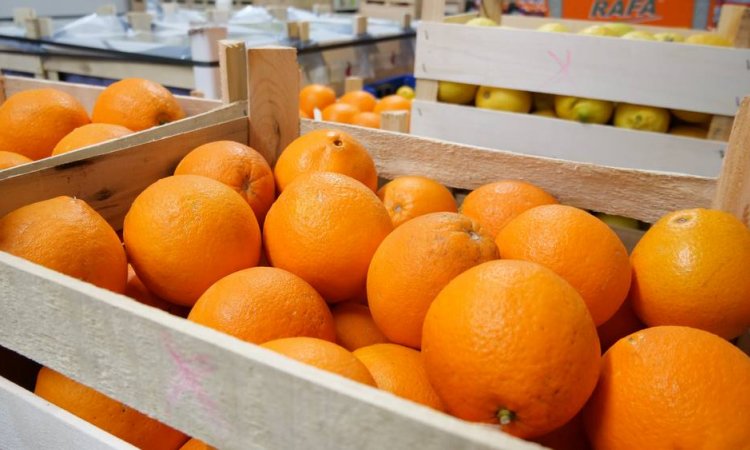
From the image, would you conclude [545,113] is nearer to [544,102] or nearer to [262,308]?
[544,102]

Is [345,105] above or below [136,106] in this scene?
below

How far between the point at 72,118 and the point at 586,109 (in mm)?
1556

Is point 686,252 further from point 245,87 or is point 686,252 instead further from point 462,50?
point 462,50

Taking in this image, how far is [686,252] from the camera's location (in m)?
0.73

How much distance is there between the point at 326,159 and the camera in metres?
0.97

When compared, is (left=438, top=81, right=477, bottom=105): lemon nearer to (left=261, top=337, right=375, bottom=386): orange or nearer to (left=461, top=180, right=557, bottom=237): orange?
(left=461, top=180, right=557, bottom=237): orange

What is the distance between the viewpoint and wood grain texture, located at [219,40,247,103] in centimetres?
116

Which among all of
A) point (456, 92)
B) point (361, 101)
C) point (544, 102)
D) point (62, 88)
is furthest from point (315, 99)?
point (62, 88)

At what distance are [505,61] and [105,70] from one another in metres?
2.03

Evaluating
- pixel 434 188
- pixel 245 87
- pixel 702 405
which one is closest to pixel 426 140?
pixel 434 188

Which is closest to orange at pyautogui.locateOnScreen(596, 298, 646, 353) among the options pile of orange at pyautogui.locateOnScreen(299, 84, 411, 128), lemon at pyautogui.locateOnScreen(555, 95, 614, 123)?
lemon at pyautogui.locateOnScreen(555, 95, 614, 123)

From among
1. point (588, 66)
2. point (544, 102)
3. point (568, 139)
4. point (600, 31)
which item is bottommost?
point (568, 139)

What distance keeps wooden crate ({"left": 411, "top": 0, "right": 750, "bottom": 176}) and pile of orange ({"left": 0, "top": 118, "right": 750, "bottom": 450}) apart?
1.04 metres

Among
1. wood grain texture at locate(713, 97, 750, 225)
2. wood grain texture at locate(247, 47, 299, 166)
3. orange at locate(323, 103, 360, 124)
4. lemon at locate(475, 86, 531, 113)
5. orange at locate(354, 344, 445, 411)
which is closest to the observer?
orange at locate(354, 344, 445, 411)
